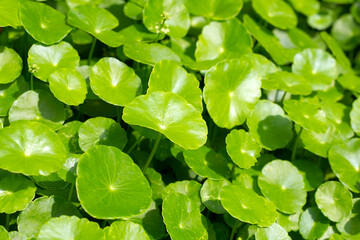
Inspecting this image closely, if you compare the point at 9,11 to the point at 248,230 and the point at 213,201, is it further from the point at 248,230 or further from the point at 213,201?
the point at 248,230

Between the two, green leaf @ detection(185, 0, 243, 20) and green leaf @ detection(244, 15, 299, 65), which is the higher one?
green leaf @ detection(185, 0, 243, 20)

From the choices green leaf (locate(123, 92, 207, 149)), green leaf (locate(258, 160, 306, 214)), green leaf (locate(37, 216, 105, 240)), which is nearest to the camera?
green leaf (locate(37, 216, 105, 240))

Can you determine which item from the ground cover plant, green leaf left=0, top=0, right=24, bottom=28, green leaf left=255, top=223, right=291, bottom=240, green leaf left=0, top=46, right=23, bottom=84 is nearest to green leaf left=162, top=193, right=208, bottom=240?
the ground cover plant

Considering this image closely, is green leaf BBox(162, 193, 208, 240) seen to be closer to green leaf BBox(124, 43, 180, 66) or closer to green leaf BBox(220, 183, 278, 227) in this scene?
green leaf BBox(220, 183, 278, 227)

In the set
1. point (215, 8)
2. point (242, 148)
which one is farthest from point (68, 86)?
point (215, 8)

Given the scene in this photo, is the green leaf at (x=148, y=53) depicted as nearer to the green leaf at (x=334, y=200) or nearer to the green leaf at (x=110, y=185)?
the green leaf at (x=110, y=185)

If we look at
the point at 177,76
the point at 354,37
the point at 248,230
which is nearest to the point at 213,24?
the point at 177,76

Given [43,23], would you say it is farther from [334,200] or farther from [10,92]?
[334,200]

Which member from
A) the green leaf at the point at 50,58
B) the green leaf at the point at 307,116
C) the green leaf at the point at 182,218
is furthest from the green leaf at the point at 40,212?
the green leaf at the point at 307,116

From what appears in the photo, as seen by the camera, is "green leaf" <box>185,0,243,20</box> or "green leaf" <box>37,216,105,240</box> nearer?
"green leaf" <box>37,216,105,240</box>
